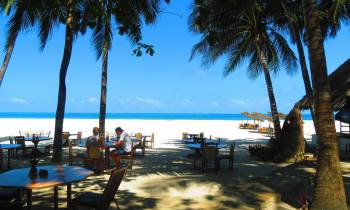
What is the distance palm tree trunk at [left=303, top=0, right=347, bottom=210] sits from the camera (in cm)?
507

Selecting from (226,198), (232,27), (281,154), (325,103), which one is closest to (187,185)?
(226,198)

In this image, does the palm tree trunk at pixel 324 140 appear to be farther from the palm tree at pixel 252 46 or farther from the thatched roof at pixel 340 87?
the palm tree at pixel 252 46

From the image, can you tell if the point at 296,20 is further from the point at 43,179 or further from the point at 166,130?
the point at 166,130

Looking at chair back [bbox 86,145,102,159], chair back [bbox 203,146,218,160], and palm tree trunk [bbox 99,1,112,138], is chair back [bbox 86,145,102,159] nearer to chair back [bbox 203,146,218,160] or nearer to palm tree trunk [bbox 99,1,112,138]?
chair back [bbox 203,146,218,160]

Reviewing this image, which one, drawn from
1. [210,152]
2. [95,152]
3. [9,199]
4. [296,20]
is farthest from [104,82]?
[9,199]

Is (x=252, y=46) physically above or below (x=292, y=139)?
above

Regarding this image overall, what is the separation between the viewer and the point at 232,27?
53.3 feet

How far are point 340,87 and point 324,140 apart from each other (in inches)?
325

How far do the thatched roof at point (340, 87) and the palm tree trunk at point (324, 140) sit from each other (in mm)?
6923

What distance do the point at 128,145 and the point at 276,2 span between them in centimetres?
766

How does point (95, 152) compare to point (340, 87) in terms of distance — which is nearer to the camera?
point (95, 152)

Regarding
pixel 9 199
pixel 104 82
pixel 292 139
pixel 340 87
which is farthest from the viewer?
pixel 104 82

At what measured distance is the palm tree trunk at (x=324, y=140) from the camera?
5074 millimetres

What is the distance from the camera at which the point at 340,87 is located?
12367 mm
